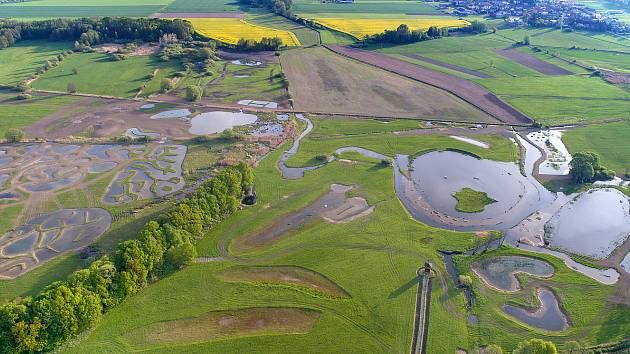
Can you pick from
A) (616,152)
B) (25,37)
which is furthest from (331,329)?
(25,37)

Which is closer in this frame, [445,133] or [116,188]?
[116,188]

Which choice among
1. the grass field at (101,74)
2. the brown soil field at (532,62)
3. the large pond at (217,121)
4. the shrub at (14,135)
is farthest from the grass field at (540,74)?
the shrub at (14,135)

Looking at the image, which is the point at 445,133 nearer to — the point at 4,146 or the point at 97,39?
the point at 4,146

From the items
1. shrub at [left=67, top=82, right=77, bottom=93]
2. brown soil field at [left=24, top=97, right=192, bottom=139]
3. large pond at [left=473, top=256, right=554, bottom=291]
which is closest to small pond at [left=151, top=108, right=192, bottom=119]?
brown soil field at [left=24, top=97, right=192, bottom=139]

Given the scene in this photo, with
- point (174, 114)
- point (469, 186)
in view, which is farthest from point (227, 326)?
point (174, 114)

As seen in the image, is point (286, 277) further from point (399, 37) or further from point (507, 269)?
point (399, 37)

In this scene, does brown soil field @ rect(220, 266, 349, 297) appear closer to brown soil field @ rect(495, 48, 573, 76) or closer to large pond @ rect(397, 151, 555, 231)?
large pond @ rect(397, 151, 555, 231)
